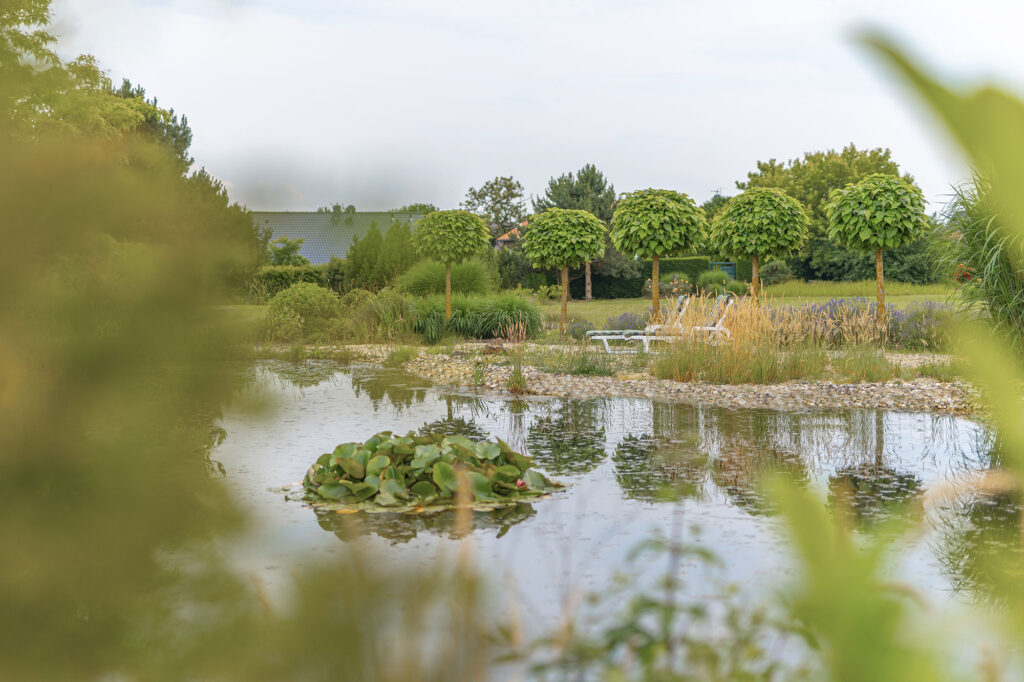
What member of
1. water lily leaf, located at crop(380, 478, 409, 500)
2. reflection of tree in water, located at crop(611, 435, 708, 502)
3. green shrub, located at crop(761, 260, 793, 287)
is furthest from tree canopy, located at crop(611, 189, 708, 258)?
green shrub, located at crop(761, 260, 793, 287)

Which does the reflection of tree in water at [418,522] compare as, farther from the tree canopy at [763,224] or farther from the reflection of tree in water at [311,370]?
the tree canopy at [763,224]

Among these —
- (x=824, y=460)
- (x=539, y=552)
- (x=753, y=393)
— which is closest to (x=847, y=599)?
(x=539, y=552)

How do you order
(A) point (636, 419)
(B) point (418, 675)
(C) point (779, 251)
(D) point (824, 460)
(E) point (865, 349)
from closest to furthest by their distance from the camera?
(B) point (418, 675) → (D) point (824, 460) → (A) point (636, 419) → (E) point (865, 349) → (C) point (779, 251)

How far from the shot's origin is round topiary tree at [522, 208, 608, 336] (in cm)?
1755

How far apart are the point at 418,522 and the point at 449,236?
11.8m

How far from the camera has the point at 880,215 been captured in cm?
1505

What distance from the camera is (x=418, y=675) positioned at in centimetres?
107

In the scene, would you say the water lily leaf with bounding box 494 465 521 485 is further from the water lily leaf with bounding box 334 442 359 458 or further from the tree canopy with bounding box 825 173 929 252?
the tree canopy with bounding box 825 173 929 252

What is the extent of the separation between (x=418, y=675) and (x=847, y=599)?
87 cm

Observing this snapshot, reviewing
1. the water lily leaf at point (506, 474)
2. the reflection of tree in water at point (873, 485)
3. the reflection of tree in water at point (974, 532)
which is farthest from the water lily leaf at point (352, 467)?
the reflection of tree in water at point (974, 532)

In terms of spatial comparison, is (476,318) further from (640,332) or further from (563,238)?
(640,332)

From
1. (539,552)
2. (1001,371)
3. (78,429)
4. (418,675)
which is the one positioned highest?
(1001,371)

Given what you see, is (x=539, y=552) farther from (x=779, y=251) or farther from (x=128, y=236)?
(x=779, y=251)

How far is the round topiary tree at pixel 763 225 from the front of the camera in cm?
1653
